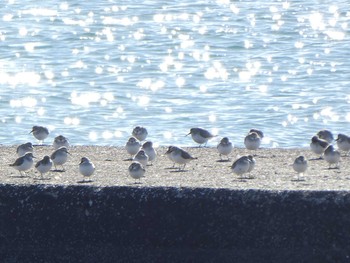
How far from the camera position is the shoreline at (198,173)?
1241 cm

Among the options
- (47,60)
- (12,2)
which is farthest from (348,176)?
(12,2)

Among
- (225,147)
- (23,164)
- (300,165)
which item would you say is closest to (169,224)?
(300,165)

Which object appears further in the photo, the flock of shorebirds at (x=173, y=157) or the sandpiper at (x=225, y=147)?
the sandpiper at (x=225, y=147)

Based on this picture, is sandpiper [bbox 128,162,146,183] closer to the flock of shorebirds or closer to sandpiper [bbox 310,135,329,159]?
the flock of shorebirds

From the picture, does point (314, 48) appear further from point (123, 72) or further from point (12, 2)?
point (12, 2)

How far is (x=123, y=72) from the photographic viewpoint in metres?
34.4

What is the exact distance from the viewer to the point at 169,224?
11.9m

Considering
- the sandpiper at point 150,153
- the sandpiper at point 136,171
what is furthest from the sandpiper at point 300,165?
the sandpiper at point 150,153

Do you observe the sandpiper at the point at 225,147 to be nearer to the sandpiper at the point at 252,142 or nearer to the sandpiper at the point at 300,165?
the sandpiper at the point at 252,142

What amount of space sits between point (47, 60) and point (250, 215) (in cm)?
2537

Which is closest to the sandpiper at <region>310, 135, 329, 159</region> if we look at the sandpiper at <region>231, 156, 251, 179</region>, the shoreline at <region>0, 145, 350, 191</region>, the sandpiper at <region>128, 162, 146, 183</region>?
the shoreline at <region>0, 145, 350, 191</region>

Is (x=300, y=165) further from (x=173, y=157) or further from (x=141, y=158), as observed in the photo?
(x=141, y=158)

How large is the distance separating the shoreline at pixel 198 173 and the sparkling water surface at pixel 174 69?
7124 mm

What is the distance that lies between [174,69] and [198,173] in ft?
68.6
